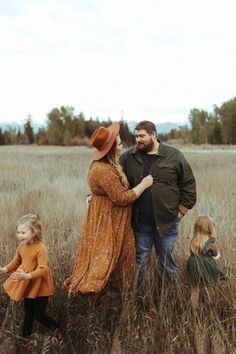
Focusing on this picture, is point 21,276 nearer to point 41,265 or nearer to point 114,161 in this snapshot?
point 41,265

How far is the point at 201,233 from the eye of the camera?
407cm

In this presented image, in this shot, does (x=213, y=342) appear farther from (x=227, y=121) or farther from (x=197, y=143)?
(x=227, y=121)

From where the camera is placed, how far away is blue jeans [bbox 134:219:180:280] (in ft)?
14.1

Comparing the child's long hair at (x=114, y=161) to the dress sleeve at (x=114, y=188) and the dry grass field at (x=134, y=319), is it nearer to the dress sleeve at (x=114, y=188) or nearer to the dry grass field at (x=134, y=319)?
the dress sleeve at (x=114, y=188)

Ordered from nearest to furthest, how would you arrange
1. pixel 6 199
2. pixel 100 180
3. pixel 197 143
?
pixel 100 180 → pixel 6 199 → pixel 197 143

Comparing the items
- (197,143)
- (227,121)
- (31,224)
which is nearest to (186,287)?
(31,224)

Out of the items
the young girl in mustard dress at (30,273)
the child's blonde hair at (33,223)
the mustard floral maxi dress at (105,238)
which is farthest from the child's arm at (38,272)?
the mustard floral maxi dress at (105,238)

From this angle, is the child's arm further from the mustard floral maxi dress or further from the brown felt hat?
the brown felt hat

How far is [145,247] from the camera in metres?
4.34

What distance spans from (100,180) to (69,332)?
3.91 ft

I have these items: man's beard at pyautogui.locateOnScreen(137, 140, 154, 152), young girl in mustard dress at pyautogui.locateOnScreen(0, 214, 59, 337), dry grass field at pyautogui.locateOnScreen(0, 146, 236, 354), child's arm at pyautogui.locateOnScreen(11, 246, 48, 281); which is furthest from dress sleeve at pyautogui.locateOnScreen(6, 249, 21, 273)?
man's beard at pyautogui.locateOnScreen(137, 140, 154, 152)

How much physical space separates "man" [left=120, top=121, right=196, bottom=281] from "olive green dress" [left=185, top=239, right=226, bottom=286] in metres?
0.27

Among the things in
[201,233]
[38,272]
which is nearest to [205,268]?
[201,233]

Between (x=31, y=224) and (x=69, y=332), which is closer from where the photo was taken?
(x=31, y=224)
